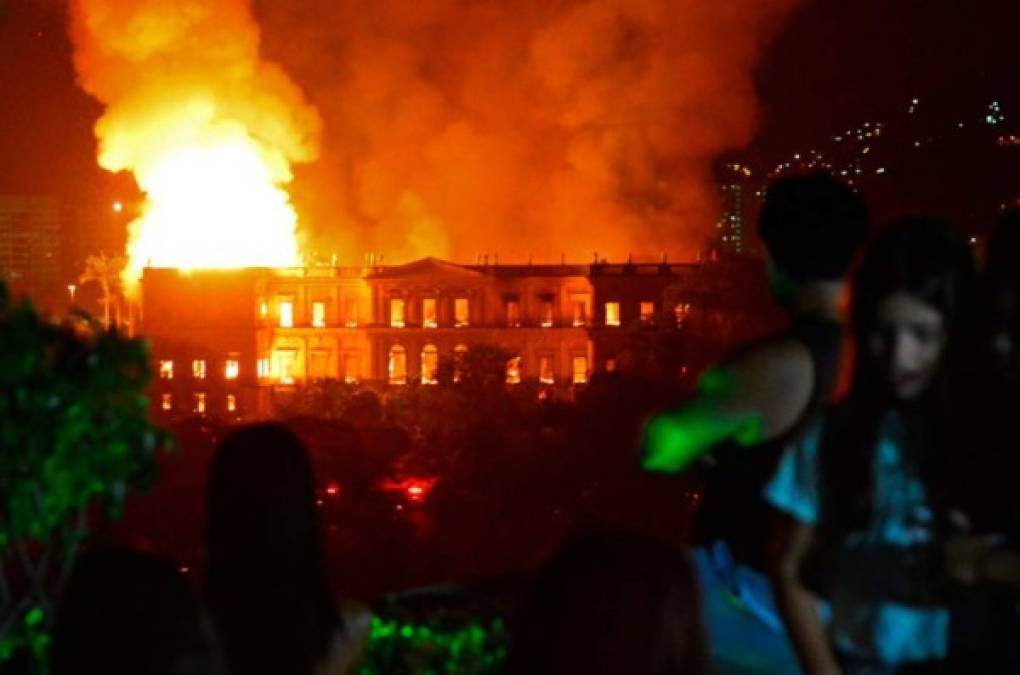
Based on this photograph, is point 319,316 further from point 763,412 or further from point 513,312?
point 763,412

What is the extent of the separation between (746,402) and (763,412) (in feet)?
0.13

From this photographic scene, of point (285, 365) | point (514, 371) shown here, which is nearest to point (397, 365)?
point (285, 365)

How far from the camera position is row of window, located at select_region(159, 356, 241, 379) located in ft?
214

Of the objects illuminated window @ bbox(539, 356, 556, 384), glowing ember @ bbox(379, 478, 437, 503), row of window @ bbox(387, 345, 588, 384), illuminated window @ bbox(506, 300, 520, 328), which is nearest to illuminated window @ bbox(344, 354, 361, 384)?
row of window @ bbox(387, 345, 588, 384)

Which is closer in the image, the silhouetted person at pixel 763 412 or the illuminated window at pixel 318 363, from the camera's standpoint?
the silhouetted person at pixel 763 412

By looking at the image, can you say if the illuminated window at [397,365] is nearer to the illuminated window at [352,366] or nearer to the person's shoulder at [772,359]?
the illuminated window at [352,366]

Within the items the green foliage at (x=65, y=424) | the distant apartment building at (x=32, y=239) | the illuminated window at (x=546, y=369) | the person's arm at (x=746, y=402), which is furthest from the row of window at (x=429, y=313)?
the person's arm at (x=746, y=402)

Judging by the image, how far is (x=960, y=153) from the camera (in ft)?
121

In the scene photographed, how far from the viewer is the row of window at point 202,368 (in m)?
65.2

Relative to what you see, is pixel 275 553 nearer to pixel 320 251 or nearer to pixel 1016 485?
pixel 1016 485

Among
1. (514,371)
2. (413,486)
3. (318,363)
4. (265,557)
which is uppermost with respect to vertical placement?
(318,363)

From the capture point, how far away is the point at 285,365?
7125cm

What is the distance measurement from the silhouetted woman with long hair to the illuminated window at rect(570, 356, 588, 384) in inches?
2534

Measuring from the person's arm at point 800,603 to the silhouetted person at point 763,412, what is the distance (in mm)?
215
